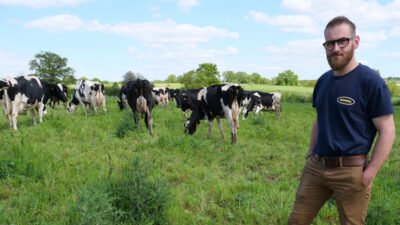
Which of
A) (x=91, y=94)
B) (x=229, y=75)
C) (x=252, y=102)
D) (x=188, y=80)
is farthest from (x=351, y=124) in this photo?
(x=229, y=75)

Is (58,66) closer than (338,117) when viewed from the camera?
No

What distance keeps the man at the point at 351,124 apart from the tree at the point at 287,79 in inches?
3732

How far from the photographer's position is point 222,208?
203 inches

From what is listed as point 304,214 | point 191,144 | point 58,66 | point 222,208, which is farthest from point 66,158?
point 58,66

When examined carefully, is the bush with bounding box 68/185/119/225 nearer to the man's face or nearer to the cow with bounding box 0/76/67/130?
the man's face

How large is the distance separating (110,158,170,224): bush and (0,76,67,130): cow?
29.6ft

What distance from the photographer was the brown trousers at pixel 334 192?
10.1ft

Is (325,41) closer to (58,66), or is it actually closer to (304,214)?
(304,214)

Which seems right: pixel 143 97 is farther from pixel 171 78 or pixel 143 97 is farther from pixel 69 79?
pixel 171 78

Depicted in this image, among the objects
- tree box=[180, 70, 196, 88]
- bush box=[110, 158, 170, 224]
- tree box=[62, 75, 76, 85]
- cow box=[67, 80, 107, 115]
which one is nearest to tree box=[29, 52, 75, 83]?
tree box=[62, 75, 76, 85]

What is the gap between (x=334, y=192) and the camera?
3248mm

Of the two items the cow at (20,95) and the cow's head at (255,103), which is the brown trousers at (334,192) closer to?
the cow at (20,95)

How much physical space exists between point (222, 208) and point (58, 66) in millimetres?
79773

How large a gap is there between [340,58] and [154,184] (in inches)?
118
